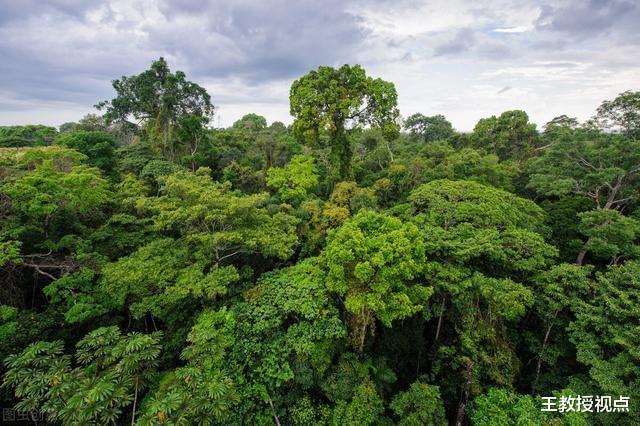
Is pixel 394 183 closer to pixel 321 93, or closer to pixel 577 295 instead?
pixel 321 93

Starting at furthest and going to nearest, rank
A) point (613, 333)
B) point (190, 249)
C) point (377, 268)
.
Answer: point (190, 249)
point (377, 268)
point (613, 333)

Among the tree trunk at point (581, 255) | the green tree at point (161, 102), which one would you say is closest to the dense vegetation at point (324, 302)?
the tree trunk at point (581, 255)

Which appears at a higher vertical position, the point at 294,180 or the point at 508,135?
the point at 508,135

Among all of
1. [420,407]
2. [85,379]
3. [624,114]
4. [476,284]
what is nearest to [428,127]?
[624,114]

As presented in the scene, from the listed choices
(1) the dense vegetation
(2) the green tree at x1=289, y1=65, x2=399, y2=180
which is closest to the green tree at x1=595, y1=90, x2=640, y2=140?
(1) the dense vegetation

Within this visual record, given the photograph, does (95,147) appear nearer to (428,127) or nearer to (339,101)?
(339,101)

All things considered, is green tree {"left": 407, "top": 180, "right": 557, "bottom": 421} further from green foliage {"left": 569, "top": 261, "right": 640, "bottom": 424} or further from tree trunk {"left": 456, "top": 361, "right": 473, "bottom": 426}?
green foliage {"left": 569, "top": 261, "right": 640, "bottom": 424}
